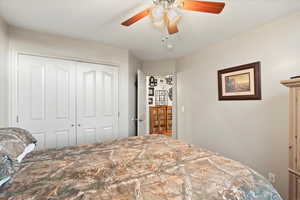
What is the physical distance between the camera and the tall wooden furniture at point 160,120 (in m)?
5.89

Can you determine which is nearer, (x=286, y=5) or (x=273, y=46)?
(x=286, y=5)

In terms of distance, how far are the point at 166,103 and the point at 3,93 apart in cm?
504

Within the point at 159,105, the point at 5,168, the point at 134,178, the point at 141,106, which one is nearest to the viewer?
the point at 5,168

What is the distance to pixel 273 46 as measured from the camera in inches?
80.5

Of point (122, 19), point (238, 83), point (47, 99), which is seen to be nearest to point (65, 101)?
point (47, 99)

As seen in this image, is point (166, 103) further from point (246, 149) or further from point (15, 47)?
point (15, 47)

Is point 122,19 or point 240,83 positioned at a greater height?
point 122,19

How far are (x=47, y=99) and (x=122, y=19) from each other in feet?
5.42

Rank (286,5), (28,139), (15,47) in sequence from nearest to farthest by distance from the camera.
A: (28,139) → (286,5) → (15,47)

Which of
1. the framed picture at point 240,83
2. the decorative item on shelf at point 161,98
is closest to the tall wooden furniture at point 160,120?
the decorative item on shelf at point 161,98

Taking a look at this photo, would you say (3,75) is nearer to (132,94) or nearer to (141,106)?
(132,94)

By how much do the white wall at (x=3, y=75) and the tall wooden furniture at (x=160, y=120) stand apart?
4.32 m

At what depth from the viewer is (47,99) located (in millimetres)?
2408

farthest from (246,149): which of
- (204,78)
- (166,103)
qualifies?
(166,103)
